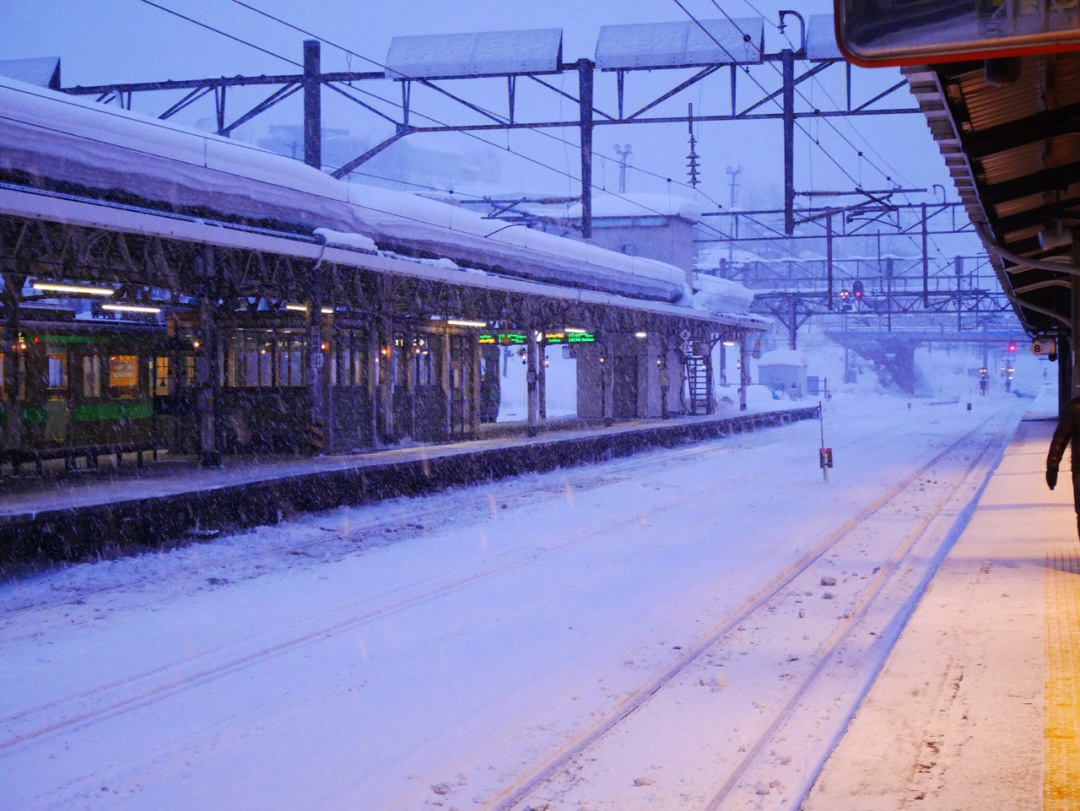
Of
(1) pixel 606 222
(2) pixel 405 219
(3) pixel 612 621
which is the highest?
(1) pixel 606 222

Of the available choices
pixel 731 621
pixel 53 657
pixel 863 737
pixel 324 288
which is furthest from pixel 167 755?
pixel 324 288

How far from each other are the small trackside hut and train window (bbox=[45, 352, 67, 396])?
0.12 ft

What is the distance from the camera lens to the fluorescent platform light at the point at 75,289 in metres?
18.7

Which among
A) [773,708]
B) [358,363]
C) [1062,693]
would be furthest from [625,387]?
[1062,693]

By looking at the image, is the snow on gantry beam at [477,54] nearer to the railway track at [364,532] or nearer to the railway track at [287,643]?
the railway track at [364,532]

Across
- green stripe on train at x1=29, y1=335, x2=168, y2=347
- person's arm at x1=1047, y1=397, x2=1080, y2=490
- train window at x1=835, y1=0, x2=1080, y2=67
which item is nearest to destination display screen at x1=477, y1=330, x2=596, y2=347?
green stripe on train at x1=29, y1=335, x2=168, y2=347

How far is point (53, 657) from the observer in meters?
7.95

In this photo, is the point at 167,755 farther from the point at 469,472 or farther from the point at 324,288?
the point at 324,288

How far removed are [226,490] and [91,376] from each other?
9914 millimetres

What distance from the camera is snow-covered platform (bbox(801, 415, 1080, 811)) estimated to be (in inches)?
187

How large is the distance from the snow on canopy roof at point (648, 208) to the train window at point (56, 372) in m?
28.7

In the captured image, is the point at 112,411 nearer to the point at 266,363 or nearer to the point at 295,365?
the point at 266,363

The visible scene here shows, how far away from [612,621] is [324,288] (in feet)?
50.3

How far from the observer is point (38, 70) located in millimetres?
28031
